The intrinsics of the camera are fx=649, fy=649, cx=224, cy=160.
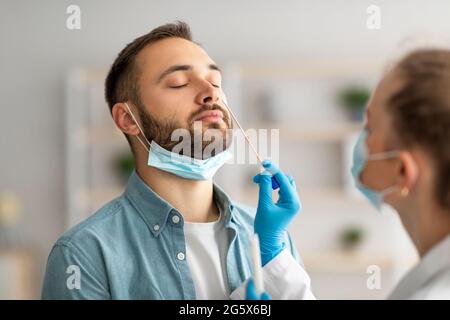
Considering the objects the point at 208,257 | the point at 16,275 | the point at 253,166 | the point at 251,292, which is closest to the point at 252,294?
the point at 251,292

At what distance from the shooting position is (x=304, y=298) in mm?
944

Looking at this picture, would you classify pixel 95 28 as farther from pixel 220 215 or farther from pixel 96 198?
pixel 96 198

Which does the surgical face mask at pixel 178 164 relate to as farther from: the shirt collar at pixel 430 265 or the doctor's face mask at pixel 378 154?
A: the shirt collar at pixel 430 265

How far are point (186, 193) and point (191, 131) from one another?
0.10 meters

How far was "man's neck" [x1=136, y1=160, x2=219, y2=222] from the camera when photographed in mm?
1009

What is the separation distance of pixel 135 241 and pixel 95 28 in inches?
15.9

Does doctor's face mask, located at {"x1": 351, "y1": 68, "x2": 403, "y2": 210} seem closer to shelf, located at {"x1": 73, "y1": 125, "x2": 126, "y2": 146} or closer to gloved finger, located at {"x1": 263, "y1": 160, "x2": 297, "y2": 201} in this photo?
gloved finger, located at {"x1": 263, "y1": 160, "x2": 297, "y2": 201}

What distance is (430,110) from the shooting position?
2.59 ft

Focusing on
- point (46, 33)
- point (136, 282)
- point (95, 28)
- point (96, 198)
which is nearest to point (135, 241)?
point (136, 282)

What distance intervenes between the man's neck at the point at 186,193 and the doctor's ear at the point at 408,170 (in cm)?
32

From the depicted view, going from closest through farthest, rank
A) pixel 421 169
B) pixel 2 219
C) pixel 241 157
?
pixel 421 169
pixel 241 157
pixel 2 219

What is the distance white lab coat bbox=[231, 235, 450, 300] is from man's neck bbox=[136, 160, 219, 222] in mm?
133

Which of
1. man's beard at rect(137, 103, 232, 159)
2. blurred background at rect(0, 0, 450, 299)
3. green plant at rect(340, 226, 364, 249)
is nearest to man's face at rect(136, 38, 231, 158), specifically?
man's beard at rect(137, 103, 232, 159)
